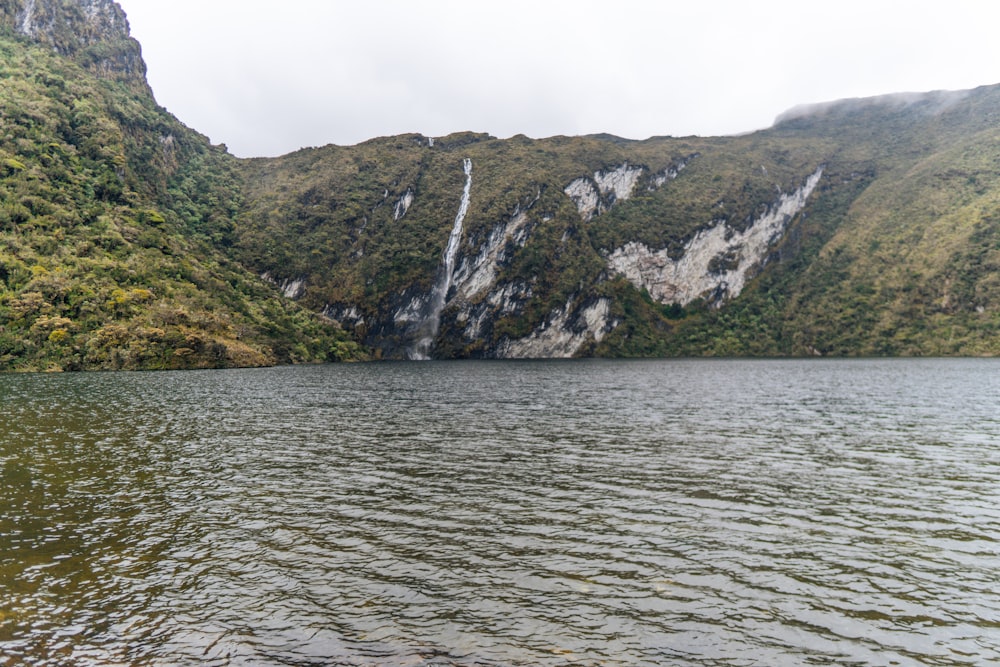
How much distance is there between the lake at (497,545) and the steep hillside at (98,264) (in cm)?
8108

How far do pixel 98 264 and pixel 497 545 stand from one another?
459ft

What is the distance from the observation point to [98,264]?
407 feet

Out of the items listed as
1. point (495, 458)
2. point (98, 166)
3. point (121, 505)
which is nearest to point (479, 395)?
point (495, 458)

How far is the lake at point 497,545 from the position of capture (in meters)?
12.6

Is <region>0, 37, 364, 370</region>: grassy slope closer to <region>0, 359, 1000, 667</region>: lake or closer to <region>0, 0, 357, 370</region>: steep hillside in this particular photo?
<region>0, 0, 357, 370</region>: steep hillside

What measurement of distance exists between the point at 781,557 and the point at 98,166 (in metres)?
198

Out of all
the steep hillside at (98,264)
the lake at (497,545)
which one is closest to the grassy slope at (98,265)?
Answer: the steep hillside at (98,264)

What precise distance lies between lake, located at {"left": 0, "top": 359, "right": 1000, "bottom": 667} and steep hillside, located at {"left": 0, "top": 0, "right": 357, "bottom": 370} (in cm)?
8108

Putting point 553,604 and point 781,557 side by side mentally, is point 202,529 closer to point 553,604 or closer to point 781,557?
point 553,604

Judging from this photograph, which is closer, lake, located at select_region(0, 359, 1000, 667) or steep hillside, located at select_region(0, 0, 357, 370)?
lake, located at select_region(0, 359, 1000, 667)

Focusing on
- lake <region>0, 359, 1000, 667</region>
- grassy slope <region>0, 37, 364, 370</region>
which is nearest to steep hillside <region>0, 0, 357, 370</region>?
grassy slope <region>0, 37, 364, 370</region>

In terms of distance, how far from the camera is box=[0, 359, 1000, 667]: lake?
41.4 feet

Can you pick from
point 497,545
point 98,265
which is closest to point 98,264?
point 98,265

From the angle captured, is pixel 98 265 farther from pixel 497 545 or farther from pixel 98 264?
pixel 497 545
